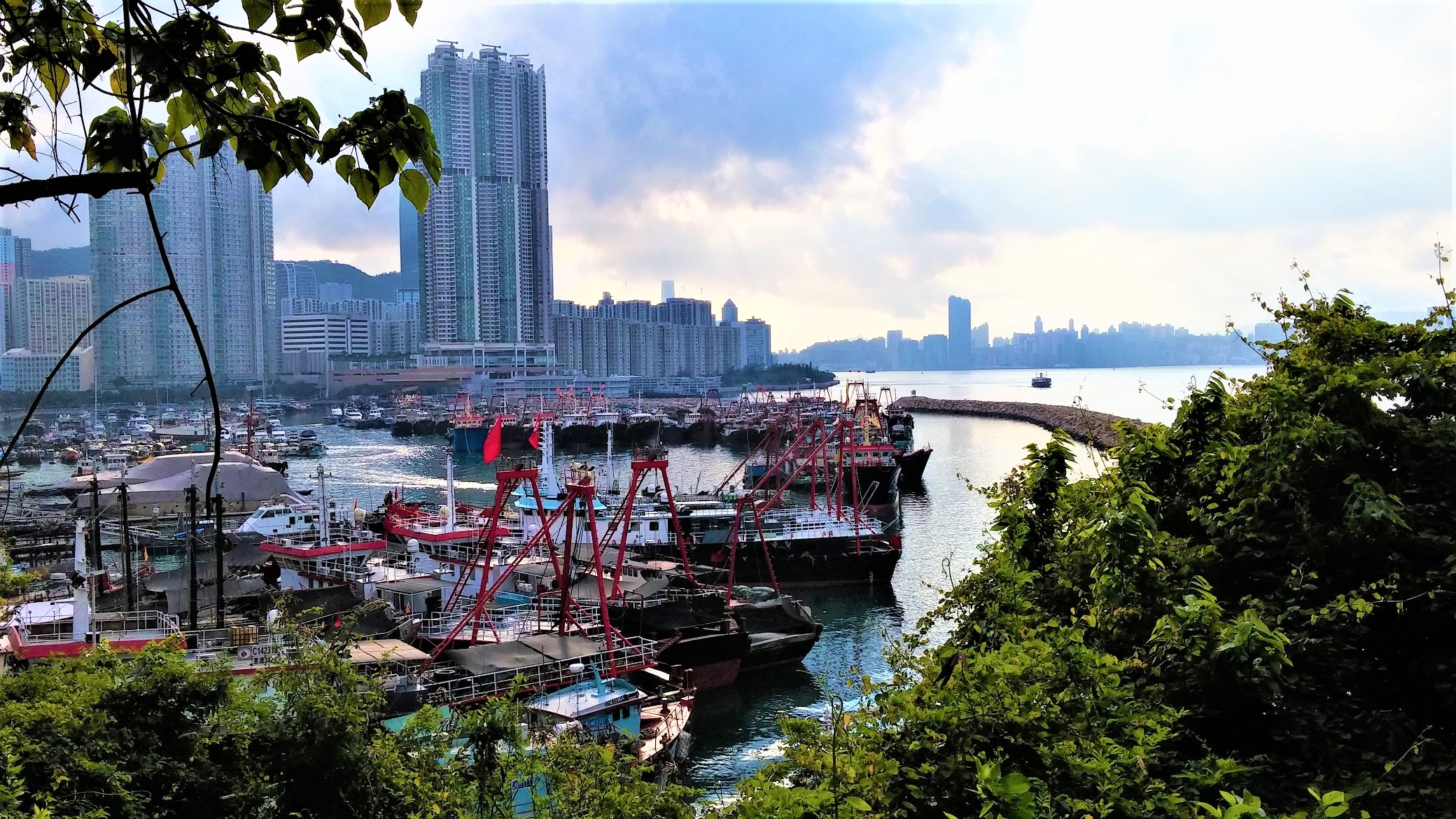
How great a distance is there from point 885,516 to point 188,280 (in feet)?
149

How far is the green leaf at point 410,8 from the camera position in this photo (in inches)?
44.7

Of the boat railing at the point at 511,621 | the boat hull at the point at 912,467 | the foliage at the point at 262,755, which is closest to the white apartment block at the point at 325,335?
the boat hull at the point at 912,467

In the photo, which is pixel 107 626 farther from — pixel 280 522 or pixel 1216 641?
pixel 1216 641

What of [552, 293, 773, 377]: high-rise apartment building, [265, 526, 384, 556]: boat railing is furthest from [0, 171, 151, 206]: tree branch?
[552, 293, 773, 377]: high-rise apartment building

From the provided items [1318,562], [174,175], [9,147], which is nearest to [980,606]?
[1318,562]

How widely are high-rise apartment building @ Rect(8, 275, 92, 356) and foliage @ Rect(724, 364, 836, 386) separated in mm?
54363

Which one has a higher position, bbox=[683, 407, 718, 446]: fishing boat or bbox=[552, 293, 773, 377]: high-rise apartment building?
bbox=[552, 293, 773, 377]: high-rise apartment building

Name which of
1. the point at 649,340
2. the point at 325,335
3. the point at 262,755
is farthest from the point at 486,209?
the point at 262,755

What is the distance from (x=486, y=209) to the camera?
66125 millimetres

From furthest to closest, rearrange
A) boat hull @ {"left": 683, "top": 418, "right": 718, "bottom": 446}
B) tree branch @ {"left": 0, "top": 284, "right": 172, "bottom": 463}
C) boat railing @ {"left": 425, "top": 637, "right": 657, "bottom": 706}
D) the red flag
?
boat hull @ {"left": 683, "top": 418, "right": 718, "bottom": 446}
the red flag
boat railing @ {"left": 425, "top": 637, "right": 657, "bottom": 706}
tree branch @ {"left": 0, "top": 284, "right": 172, "bottom": 463}

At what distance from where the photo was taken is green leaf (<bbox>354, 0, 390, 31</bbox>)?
44.9 inches

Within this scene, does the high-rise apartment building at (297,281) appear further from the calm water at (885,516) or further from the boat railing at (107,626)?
the boat railing at (107,626)

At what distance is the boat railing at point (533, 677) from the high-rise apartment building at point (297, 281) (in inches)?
3502

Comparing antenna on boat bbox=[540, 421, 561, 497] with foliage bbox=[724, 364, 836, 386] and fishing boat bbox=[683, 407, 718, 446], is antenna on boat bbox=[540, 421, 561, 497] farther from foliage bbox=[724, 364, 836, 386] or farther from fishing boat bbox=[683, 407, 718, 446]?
foliage bbox=[724, 364, 836, 386]
